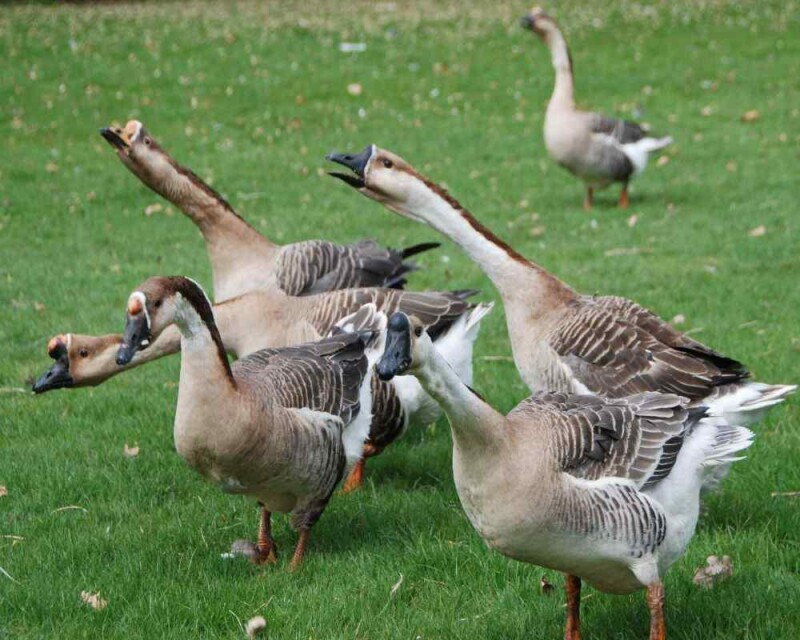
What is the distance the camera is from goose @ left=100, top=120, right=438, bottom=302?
6.56 metres

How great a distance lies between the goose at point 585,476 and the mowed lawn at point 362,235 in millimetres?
529

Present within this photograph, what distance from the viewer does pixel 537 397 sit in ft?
14.6

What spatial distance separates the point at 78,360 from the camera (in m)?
5.53

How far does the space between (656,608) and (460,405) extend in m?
1.11

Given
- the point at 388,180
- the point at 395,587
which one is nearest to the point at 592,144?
the point at 388,180

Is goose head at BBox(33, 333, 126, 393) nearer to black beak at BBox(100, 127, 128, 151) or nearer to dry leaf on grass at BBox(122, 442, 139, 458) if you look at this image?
dry leaf on grass at BBox(122, 442, 139, 458)

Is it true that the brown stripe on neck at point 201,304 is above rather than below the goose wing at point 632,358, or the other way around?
above

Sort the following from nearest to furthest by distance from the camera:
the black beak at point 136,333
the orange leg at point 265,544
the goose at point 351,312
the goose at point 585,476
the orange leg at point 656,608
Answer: the goose at point 585,476
the orange leg at point 656,608
the black beak at point 136,333
the orange leg at point 265,544
the goose at point 351,312

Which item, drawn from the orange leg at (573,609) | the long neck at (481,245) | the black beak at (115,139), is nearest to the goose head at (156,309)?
the long neck at (481,245)

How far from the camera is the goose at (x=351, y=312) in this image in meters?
5.93

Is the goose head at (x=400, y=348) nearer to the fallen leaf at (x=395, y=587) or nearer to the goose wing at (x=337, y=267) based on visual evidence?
the fallen leaf at (x=395, y=587)

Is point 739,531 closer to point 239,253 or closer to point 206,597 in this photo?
point 206,597

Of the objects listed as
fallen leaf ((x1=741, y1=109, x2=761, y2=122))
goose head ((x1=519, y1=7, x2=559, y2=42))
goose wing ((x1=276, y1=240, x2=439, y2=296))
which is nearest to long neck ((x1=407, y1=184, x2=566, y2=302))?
goose wing ((x1=276, y1=240, x2=439, y2=296))

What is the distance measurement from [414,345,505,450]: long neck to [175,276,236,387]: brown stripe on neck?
50.0 inches
